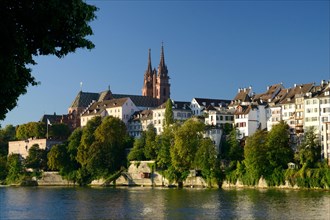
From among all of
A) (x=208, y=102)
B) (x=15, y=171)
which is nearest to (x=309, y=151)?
(x=208, y=102)

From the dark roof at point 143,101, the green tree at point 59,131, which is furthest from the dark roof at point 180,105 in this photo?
the green tree at point 59,131

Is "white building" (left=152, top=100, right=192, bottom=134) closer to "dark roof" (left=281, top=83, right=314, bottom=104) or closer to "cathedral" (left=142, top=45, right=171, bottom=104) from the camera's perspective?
"dark roof" (left=281, top=83, right=314, bottom=104)

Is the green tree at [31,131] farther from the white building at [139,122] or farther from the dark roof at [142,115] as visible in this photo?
the dark roof at [142,115]

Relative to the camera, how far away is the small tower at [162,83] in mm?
167500

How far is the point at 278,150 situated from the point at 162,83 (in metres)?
85.0

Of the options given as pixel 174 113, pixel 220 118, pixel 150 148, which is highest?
pixel 174 113

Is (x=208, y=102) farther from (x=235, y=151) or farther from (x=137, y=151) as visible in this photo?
(x=235, y=151)

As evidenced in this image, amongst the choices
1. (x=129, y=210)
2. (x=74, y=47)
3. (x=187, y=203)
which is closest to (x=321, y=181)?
(x=187, y=203)

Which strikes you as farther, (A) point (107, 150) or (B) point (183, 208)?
(A) point (107, 150)

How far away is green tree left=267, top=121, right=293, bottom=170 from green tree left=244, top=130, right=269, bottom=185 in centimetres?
84

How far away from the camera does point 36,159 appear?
124 meters

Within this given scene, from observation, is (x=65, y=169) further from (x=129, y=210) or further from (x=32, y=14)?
(x=32, y=14)

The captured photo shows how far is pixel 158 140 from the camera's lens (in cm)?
10600

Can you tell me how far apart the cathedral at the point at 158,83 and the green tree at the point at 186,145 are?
215 feet
